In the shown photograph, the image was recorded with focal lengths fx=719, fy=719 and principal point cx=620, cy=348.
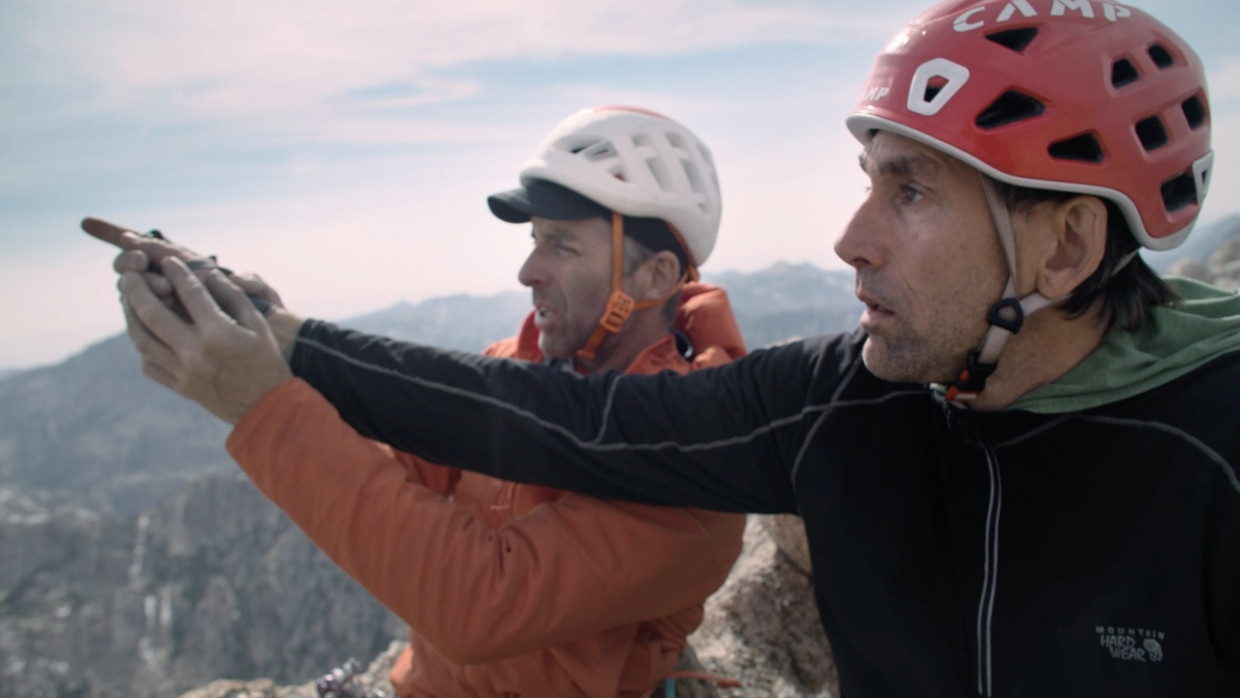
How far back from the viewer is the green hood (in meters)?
2.49

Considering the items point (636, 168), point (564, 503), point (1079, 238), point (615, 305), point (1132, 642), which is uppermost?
point (636, 168)

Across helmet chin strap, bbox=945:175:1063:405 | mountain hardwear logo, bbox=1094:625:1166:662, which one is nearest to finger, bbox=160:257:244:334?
helmet chin strap, bbox=945:175:1063:405

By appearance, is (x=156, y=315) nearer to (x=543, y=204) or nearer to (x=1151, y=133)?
(x=543, y=204)

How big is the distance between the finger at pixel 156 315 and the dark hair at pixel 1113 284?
11.4 feet

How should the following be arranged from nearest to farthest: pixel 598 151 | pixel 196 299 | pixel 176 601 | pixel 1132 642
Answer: pixel 1132 642 → pixel 196 299 → pixel 598 151 → pixel 176 601

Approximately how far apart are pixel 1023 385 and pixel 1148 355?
1.36 feet

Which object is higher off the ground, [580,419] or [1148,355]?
[1148,355]

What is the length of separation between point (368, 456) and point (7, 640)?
7808 inches

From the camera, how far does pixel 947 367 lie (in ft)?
9.37

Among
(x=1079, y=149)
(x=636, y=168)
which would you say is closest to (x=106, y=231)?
(x=636, y=168)

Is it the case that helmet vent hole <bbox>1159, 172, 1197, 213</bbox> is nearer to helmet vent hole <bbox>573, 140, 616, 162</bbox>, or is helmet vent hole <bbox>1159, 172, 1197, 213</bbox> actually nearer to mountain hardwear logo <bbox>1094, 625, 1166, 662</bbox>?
mountain hardwear logo <bbox>1094, 625, 1166, 662</bbox>

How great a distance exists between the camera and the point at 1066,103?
2.60 metres

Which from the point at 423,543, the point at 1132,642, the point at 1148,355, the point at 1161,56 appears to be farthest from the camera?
the point at 423,543

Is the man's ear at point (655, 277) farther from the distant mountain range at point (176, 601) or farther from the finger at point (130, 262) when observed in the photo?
the distant mountain range at point (176, 601)
